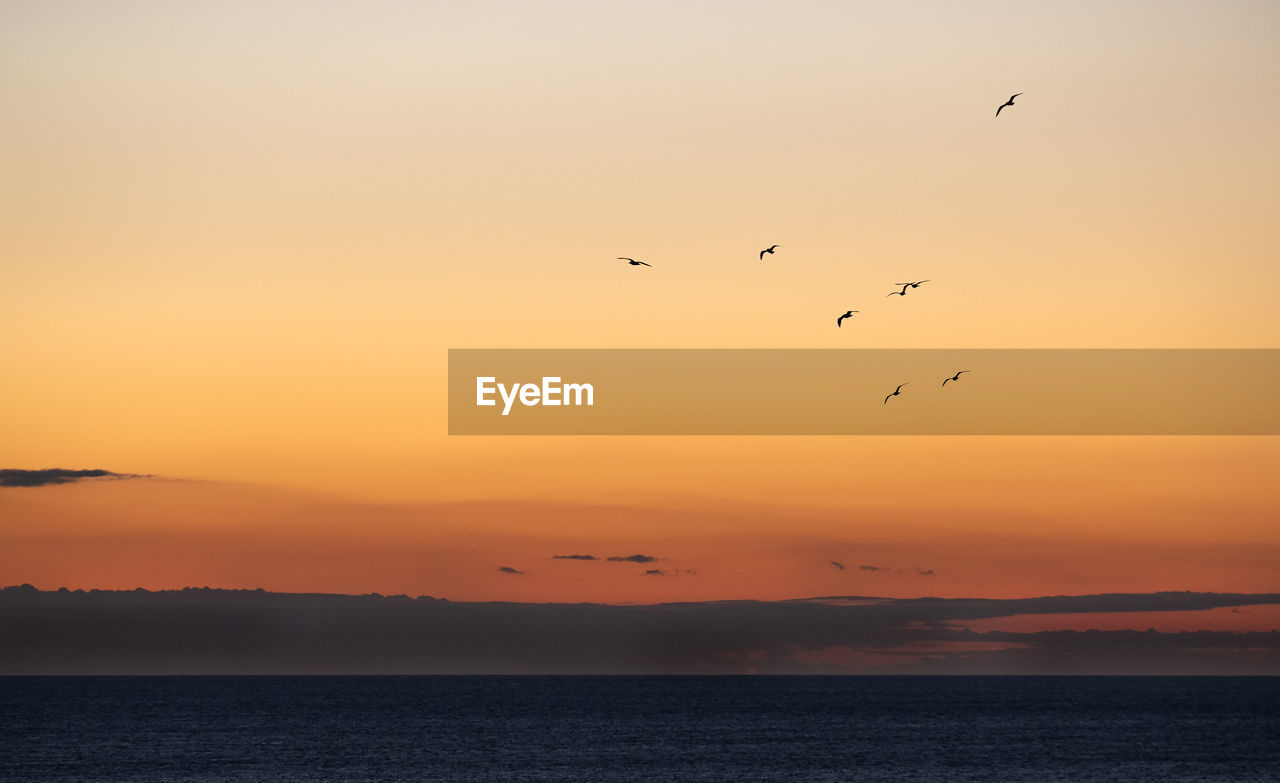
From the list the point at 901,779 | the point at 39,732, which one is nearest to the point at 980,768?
the point at 901,779

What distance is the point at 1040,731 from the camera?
18225 centimetres

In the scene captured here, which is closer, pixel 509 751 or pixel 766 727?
pixel 509 751

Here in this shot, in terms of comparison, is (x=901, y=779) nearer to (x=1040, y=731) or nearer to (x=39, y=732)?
(x=1040, y=731)

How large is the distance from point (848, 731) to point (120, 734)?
88.8m

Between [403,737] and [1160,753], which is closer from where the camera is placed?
[1160,753]

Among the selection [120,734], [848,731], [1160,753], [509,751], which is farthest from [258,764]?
[1160,753]

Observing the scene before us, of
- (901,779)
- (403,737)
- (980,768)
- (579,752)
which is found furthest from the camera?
(403,737)

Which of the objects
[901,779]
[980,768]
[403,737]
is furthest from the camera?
[403,737]

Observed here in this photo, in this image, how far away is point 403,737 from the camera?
16675 centimetres

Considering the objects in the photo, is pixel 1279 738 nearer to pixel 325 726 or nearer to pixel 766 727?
pixel 766 727

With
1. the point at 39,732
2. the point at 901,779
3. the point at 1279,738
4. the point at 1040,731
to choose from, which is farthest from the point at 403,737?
the point at 1279,738

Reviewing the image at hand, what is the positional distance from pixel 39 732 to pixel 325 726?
34404 mm

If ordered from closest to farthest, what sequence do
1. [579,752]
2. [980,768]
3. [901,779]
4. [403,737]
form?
[901,779], [980,768], [579,752], [403,737]

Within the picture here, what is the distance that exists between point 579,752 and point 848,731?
156 feet
